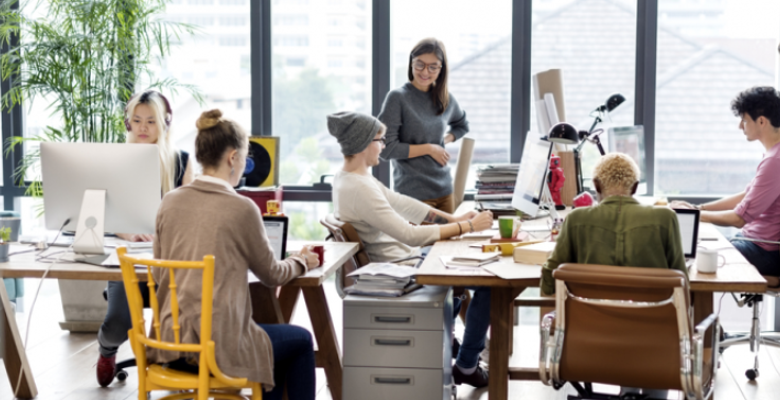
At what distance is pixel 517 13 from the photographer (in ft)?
16.4

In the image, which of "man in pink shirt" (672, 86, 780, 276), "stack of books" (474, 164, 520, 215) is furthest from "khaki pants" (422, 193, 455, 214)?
"man in pink shirt" (672, 86, 780, 276)

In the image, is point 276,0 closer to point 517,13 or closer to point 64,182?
point 517,13

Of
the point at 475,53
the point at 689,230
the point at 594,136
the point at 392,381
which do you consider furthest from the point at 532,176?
the point at 475,53

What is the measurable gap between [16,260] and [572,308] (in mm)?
2115

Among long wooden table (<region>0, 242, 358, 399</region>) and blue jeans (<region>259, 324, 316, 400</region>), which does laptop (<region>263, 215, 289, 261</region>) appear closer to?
long wooden table (<region>0, 242, 358, 399</region>)

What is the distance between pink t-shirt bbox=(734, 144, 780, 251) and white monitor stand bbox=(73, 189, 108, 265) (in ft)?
9.63

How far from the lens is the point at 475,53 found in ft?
16.7

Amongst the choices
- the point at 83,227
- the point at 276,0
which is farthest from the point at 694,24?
the point at 83,227

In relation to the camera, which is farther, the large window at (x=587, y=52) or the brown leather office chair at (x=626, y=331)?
the large window at (x=587, y=52)

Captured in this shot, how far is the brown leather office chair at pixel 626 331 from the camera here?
2.20m

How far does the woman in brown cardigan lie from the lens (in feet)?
7.71

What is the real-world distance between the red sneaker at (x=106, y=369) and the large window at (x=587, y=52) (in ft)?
9.84

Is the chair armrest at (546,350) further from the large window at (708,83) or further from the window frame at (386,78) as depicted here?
the large window at (708,83)

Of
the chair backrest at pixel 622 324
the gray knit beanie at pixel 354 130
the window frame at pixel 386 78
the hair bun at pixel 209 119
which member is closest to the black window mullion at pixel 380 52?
the window frame at pixel 386 78
